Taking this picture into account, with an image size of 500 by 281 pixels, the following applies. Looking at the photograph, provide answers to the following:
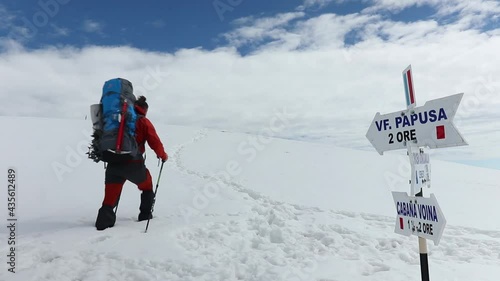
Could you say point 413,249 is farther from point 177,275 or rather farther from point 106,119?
point 106,119

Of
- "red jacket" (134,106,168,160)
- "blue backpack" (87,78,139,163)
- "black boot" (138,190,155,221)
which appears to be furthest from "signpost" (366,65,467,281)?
"black boot" (138,190,155,221)

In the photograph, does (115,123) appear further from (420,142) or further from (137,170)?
(420,142)

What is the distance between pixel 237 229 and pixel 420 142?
2980mm

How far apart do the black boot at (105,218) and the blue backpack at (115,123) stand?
2.27ft

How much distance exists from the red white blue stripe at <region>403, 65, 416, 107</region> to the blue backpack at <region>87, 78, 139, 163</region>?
3.55 m

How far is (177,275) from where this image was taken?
3877 mm

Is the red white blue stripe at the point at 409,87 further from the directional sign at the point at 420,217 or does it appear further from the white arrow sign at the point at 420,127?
the directional sign at the point at 420,217

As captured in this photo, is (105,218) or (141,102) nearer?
(105,218)

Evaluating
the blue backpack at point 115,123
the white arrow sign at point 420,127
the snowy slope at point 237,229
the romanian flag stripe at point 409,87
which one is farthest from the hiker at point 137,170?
the romanian flag stripe at point 409,87

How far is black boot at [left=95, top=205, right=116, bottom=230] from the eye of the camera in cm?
499

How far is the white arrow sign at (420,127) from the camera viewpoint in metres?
2.98

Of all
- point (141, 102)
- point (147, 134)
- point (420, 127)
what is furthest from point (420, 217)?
point (141, 102)

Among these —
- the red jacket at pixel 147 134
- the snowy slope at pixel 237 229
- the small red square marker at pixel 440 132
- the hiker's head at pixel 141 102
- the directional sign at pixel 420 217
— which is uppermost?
the hiker's head at pixel 141 102

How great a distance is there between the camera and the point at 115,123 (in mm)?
5043
